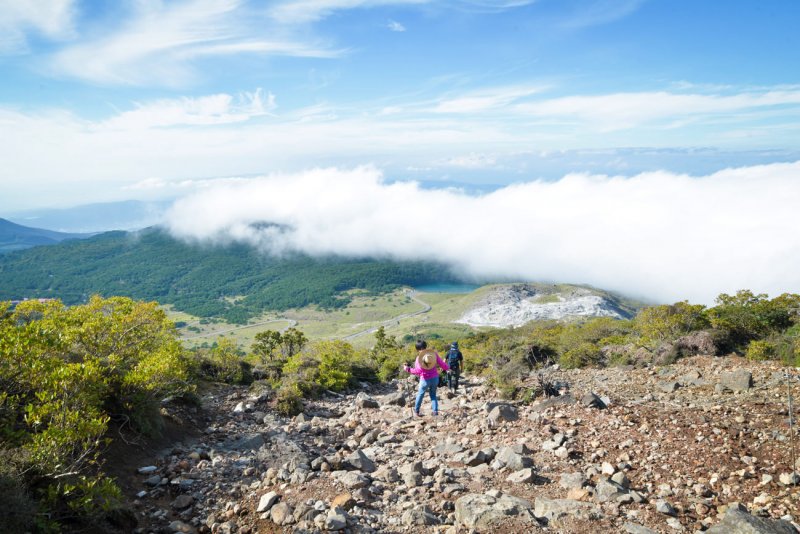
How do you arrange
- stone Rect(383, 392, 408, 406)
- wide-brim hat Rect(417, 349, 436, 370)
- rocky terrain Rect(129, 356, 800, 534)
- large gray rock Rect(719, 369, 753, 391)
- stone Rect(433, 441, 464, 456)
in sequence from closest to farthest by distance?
rocky terrain Rect(129, 356, 800, 534), stone Rect(433, 441, 464, 456), large gray rock Rect(719, 369, 753, 391), wide-brim hat Rect(417, 349, 436, 370), stone Rect(383, 392, 408, 406)

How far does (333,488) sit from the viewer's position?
7977mm

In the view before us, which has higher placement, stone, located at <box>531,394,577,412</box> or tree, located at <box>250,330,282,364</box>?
stone, located at <box>531,394,577,412</box>

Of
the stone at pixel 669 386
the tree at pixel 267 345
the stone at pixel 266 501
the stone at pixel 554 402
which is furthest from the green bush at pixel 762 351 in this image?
the tree at pixel 267 345

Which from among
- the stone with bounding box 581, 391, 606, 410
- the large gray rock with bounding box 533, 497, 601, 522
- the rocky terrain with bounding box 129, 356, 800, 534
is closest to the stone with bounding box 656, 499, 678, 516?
the rocky terrain with bounding box 129, 356, 800, 534

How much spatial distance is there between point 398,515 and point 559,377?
1126 centimetres

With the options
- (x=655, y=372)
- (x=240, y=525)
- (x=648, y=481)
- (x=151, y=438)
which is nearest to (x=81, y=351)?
(x=151, y=438)

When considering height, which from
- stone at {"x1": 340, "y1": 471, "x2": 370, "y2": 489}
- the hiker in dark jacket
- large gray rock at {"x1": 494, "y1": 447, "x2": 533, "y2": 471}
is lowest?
the hiker in dark jacket

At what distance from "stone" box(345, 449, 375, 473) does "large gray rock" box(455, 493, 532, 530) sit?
8.97 feet

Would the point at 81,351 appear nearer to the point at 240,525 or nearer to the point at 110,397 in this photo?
the point at 110,397

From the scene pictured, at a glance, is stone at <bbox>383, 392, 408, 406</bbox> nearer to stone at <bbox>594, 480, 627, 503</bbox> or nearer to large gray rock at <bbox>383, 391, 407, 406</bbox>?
large gray rock at <bbox>383, 391, 407, 406</bbox>

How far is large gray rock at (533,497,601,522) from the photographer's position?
655cm

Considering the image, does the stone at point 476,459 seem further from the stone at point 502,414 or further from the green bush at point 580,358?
the green bush at point 580,358

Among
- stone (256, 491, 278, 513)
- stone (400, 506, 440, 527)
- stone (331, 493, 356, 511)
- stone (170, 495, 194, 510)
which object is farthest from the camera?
stone (170, 495, 194, 510)

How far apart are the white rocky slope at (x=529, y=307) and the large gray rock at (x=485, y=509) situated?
454ft
